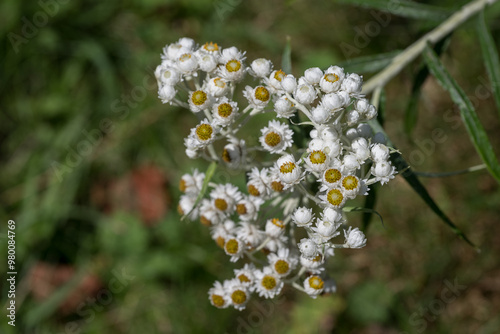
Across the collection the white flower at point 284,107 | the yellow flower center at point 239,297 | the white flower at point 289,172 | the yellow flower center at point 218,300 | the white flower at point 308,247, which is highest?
the white flower at point 284,107

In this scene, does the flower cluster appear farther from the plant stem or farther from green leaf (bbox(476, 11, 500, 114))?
green leaf (bbox(476, 11, 500, 114))

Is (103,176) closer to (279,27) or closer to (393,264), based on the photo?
(279,27)

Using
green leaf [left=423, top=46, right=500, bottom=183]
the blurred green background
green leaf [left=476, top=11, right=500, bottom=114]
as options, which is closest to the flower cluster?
green leaf [left=423, top=46, right=500, bottom=183]

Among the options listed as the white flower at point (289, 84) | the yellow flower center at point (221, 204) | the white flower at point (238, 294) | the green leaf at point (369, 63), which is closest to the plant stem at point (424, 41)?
the green leaf at point (369, 63)

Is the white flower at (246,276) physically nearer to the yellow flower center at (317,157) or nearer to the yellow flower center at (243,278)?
the yellow flower center at (243,278)

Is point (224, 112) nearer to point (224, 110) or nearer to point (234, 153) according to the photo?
point (224, 110)

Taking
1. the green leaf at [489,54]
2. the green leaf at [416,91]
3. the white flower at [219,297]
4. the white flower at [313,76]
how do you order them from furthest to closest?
the green leaf at [416,91] < the green leaf at [489,54] < the white flower at [219,297] < the white flower at [313,76]

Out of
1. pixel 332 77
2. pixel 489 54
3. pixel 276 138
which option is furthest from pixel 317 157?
pixel 489 54
